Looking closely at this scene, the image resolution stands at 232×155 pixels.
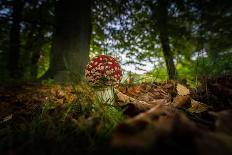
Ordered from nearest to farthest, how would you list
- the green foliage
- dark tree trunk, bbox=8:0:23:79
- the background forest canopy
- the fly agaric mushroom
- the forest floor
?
1. the forest floor
2. the green foliage
3. the fly agaric mushroom
4. the background forest canopy
5. dark tree trunk, bbox=8:0:23:79

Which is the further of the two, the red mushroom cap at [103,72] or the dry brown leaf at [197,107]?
the red mushroom cap at [103,72]

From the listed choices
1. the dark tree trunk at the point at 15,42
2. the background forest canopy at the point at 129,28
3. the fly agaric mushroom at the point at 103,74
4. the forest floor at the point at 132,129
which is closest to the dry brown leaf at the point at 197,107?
the forest floor at the point at 132,129

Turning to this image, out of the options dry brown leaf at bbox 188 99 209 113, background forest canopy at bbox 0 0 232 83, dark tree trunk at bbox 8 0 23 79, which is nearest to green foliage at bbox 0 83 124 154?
dry brown leaf at bbox 188 99 209 113

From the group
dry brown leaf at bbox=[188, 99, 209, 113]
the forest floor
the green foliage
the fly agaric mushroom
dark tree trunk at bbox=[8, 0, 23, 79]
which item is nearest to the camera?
the forest floor

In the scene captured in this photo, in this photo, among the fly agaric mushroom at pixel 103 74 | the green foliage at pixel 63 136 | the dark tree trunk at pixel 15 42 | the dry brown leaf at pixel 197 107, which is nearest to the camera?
the green foliage at pixel 63 136

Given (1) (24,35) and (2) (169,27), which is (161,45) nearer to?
(2) (169,27)

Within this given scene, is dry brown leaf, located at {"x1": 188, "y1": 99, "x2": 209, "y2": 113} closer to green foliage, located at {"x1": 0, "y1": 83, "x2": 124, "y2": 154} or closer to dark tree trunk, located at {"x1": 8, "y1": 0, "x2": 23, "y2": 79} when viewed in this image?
green foliage, located at {"x1": 0, "y1": 83, "x2": 124, "y2": 154}

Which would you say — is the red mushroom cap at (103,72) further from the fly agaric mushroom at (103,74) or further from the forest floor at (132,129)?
the forest floor at (132,129)

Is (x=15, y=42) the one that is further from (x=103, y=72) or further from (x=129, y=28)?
(x=103, y=72)
